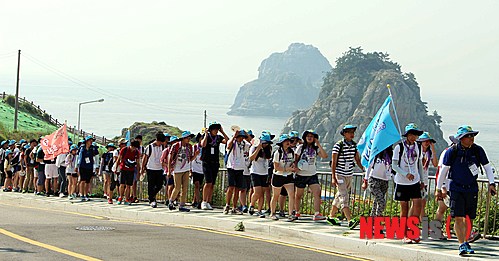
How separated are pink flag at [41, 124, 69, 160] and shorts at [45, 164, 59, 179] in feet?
1.74

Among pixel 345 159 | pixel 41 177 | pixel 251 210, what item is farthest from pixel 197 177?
pixel 41 177

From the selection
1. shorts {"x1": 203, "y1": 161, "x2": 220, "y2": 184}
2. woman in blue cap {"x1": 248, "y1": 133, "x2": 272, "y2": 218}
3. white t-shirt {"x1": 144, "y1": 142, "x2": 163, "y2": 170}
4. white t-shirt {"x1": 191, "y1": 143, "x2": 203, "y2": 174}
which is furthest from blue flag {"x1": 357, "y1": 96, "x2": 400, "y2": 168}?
white t-shirt {"x1": 144, "y1": 142, "x2": 163, "y2": 170}

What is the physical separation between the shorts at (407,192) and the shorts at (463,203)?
50.3 inches

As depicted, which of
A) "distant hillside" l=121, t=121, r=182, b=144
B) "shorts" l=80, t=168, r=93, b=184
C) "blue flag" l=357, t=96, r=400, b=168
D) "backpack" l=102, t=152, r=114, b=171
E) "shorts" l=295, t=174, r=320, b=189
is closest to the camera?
"blue flag" l=357, t=96, r=400, b=168

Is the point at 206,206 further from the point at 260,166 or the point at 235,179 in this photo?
the point at 260,166

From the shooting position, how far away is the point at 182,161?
18734 millimetres

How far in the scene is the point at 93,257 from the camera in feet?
37.7

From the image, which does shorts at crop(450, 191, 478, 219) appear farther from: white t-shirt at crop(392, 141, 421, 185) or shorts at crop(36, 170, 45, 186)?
shorts at crop(36, 170, 45, 186)

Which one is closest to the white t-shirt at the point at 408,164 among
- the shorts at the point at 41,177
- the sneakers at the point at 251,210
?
the sneakers at the point at 251,210

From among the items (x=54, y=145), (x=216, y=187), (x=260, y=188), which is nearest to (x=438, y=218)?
(x=260, y=188)

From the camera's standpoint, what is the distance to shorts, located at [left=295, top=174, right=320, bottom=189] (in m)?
16.4

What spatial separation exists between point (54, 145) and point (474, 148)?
15.3 metres

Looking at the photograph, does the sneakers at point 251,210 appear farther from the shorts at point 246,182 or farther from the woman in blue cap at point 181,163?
the woman in blue cap at point 181,163

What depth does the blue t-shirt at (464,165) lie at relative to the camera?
12000 millimetres
